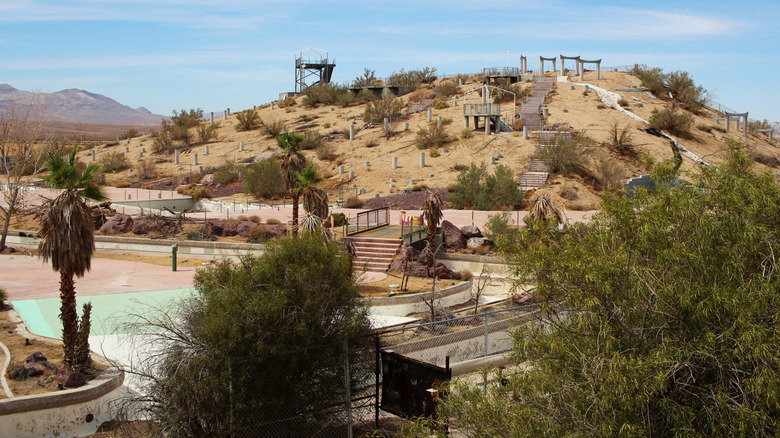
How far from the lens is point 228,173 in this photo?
168ft

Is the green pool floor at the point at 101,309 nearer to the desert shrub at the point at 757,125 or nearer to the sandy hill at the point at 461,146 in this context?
the sandy hill at the point at 461,146

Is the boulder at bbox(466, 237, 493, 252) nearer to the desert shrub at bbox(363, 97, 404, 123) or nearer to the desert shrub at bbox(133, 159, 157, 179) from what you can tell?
the desert shrub at bbox(133, 159, 157, 179)

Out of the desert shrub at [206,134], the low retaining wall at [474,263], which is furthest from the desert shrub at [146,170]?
the low retaining wall at [474,263]

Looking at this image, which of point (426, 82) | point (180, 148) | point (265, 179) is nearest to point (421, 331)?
point (265, 179)

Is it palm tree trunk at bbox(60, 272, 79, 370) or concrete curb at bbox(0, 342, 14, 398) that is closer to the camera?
concrete curb at bbox(0, 342, 14, 398)

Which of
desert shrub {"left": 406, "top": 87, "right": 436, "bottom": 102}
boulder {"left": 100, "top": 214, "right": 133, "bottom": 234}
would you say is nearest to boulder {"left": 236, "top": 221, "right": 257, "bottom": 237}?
boulder {"left": 100, "top": 214, "right": 133, "bottom": 234}

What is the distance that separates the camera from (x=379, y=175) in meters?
49.3

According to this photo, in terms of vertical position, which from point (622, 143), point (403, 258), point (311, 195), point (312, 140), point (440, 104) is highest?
point (440, 104)

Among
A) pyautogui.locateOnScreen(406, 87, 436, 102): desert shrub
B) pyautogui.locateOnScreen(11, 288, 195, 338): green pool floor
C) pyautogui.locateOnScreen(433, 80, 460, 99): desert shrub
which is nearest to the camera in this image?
pyautogui.locateOnScreen(11, 288, 195, 338): green pool floor

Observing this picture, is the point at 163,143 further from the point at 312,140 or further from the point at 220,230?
the point at 220,230

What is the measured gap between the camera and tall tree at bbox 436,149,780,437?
660 centimetres

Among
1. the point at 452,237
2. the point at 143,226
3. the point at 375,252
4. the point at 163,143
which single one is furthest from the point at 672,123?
the point at 163,143

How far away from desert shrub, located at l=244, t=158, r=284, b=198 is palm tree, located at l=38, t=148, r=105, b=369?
30.9 m

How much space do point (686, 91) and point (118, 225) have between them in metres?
59.0
